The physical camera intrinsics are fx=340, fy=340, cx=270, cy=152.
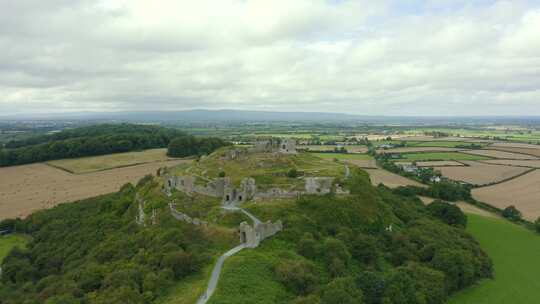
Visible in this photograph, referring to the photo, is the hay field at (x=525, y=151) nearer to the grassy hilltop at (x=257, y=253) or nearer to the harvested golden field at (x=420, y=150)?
the harvested golden field at (x=420, y=150)

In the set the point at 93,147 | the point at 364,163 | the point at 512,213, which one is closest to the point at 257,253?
the point at 512,213

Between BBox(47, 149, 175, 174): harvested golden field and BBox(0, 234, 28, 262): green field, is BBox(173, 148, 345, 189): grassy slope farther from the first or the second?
BBox(47, 149, 175, 174): harvested golden field

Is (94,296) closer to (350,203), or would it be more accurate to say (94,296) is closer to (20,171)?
(350,203)

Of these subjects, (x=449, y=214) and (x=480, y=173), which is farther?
Answer: (x=480, y=173)

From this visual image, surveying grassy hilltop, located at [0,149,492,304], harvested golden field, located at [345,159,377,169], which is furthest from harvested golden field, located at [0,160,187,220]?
harvested golden field, located at [345,159,377,169]

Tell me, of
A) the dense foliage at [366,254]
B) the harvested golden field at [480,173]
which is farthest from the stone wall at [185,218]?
the harvested golden field at [480,173]

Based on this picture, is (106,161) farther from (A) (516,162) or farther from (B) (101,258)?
(A) (516,162)
